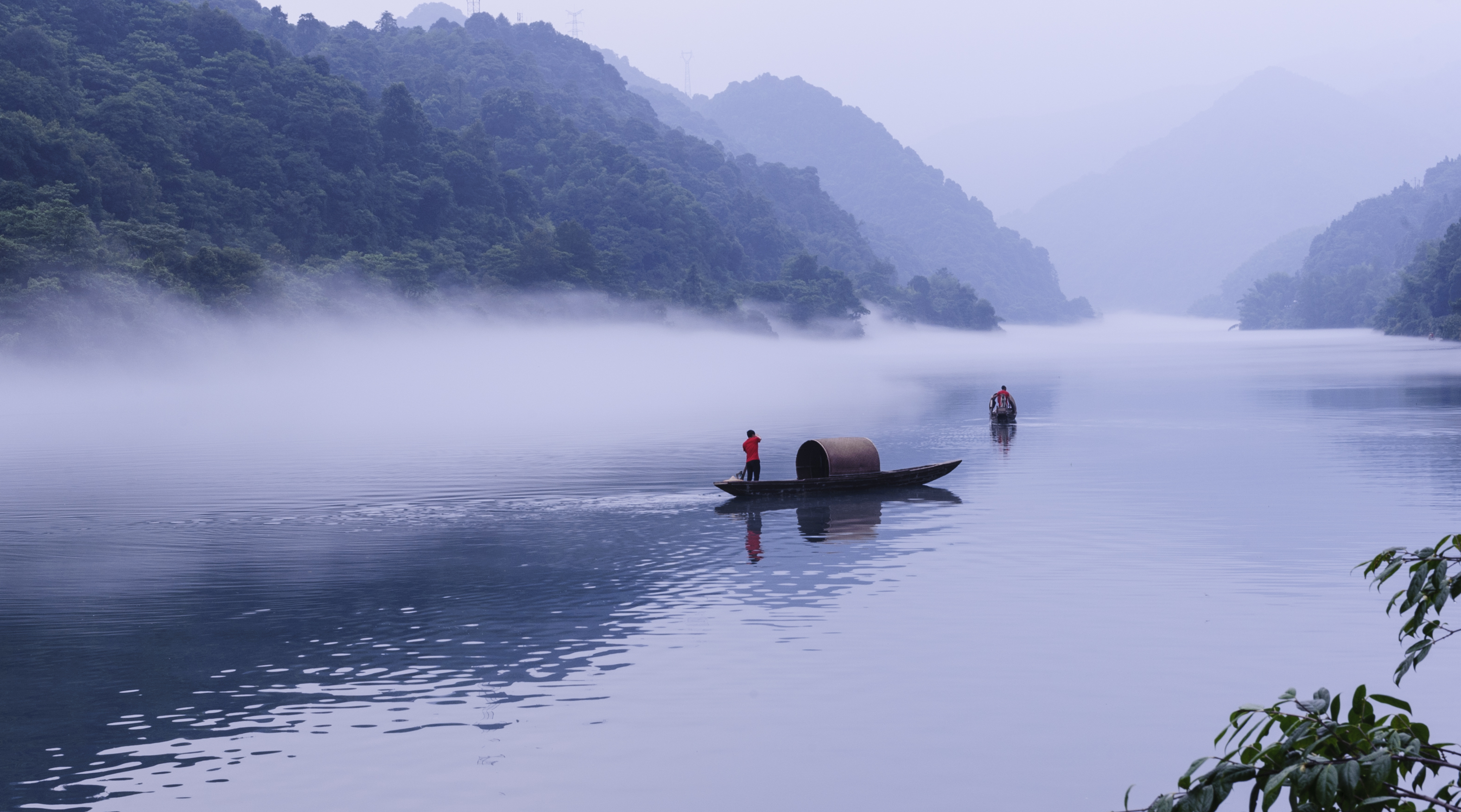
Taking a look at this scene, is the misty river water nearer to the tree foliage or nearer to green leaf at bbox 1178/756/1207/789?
the tree foliage

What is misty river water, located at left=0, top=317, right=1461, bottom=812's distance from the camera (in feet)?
47.6

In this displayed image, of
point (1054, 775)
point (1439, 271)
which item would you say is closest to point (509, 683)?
point (1054, 775)

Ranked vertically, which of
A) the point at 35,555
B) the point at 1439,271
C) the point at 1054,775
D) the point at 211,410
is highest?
the point at 1439,271

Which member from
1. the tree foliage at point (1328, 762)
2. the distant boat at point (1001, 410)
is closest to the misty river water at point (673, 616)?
the distant boat at point (1001, 410)

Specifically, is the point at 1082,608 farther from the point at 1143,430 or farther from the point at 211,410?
the point at 211,410

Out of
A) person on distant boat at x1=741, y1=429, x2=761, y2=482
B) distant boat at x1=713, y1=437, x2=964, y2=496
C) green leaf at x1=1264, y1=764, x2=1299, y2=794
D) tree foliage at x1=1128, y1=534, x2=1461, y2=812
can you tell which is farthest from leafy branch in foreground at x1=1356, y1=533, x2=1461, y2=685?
person on distant boat at x1=741, y1=429, x2=761, y2=482

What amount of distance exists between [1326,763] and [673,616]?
1751 centimetres

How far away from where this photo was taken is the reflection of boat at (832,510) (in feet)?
103

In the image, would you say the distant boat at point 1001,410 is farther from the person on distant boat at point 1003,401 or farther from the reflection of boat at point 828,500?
the reflection of boat at point 828,500

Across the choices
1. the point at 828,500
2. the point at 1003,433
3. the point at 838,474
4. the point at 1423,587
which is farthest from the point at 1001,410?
the point at 1423,587

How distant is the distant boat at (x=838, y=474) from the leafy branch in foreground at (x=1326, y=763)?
30.5m

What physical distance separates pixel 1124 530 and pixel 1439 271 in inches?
7118

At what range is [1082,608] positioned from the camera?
2223 centimetres

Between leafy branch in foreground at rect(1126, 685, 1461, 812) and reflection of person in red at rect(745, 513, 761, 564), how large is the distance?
22.2 metres
